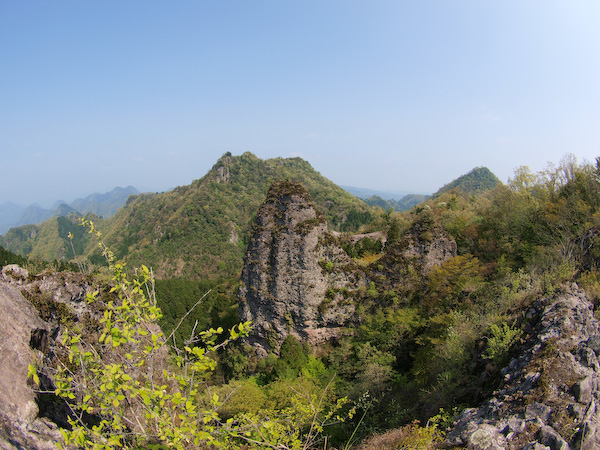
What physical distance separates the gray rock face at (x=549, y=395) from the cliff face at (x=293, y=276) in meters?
15.8

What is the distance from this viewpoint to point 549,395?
934 centimetres

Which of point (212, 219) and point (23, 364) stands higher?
point (212, 219)

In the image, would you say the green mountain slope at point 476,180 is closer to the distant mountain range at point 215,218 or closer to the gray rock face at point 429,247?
the distant mountain range at point 215,218

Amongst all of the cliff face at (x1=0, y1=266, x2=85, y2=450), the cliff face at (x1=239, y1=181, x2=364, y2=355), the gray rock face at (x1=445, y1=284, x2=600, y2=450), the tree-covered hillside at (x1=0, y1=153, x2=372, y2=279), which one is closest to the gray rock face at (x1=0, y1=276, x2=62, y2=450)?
the cliff face at (x1=0, y1=266, x2=85, y2=450)

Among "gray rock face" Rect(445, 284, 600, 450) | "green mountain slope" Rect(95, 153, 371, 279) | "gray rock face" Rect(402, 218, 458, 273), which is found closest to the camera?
"gray rock face" Rect(445, 284, 600, 450)

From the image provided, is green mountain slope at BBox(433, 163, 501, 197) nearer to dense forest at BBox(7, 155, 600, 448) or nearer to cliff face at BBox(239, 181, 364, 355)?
dense forest at BBox(7, 155, 600, 448)

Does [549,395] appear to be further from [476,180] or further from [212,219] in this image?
[476,180]

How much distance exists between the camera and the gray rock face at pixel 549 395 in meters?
8.23

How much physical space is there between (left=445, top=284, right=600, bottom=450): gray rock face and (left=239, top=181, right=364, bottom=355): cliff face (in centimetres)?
1578

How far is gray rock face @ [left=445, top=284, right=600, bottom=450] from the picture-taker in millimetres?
8227

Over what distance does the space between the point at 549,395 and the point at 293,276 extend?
1849 centimetres

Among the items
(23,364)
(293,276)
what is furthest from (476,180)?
(23,364)

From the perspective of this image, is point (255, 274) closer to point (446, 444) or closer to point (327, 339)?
point (327, 339)

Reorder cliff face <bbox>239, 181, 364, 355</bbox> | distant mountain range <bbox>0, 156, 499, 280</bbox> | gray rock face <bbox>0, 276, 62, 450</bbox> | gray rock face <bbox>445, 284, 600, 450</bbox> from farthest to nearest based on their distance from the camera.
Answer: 1. distant mountain range <bbox>0, 156, 499, 280</bbox>
2. cliff face <bbox>239, 181, 364, 355</bbox>
3. gray rock face <bbox>445, 284, 600, 450</bbox>
4. gray rock face <bbox>0, 276, 62, 450</bbox>
